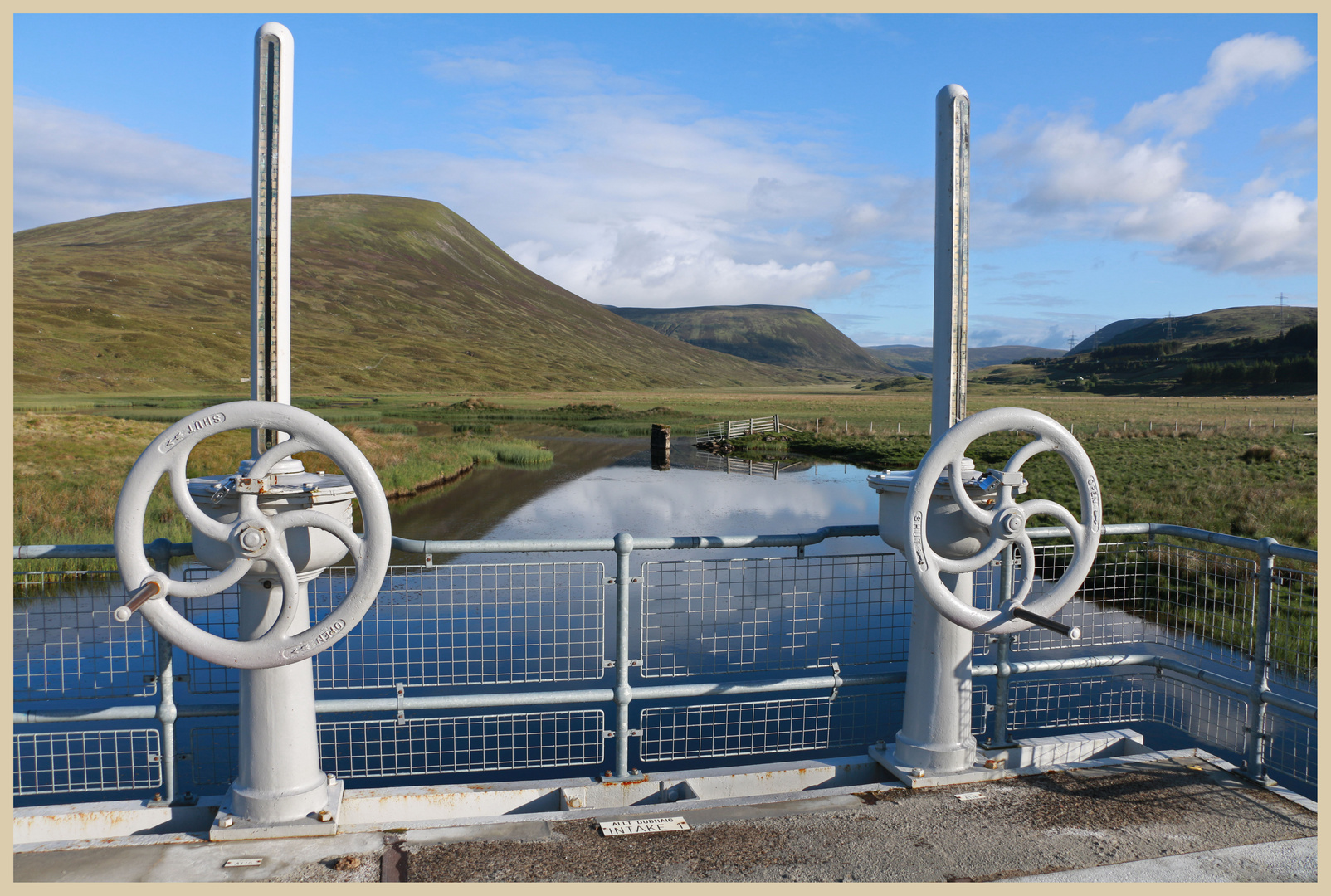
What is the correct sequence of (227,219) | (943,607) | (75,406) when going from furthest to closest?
(227,219) < (75,406) < (943,607)

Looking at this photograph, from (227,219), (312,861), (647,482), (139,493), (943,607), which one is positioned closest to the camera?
(139,493)

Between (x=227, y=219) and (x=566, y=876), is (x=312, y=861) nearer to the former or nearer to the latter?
(x=566, y=876)

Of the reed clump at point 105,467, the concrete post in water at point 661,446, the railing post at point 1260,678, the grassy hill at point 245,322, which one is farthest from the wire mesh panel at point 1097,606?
the grassy hill at point 245,322

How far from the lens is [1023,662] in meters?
4.75

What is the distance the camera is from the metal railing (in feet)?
13.6

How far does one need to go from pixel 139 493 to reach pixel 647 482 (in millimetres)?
24706

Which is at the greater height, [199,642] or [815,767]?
[199,642]

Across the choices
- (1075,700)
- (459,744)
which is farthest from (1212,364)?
(459,744)

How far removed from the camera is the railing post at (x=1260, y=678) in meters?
4.36

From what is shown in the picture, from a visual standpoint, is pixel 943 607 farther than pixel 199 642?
Yes

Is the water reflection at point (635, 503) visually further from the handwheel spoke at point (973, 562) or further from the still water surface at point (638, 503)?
the handwheel spoke at point (973, 562)

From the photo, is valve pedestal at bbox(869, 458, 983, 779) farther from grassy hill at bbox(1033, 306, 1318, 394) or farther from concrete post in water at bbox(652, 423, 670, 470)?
grassy hill at bbox(1033, 306, 1318, 394)

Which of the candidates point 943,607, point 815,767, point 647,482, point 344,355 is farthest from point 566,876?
point 344,355

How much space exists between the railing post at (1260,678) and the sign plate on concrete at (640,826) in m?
2.98
